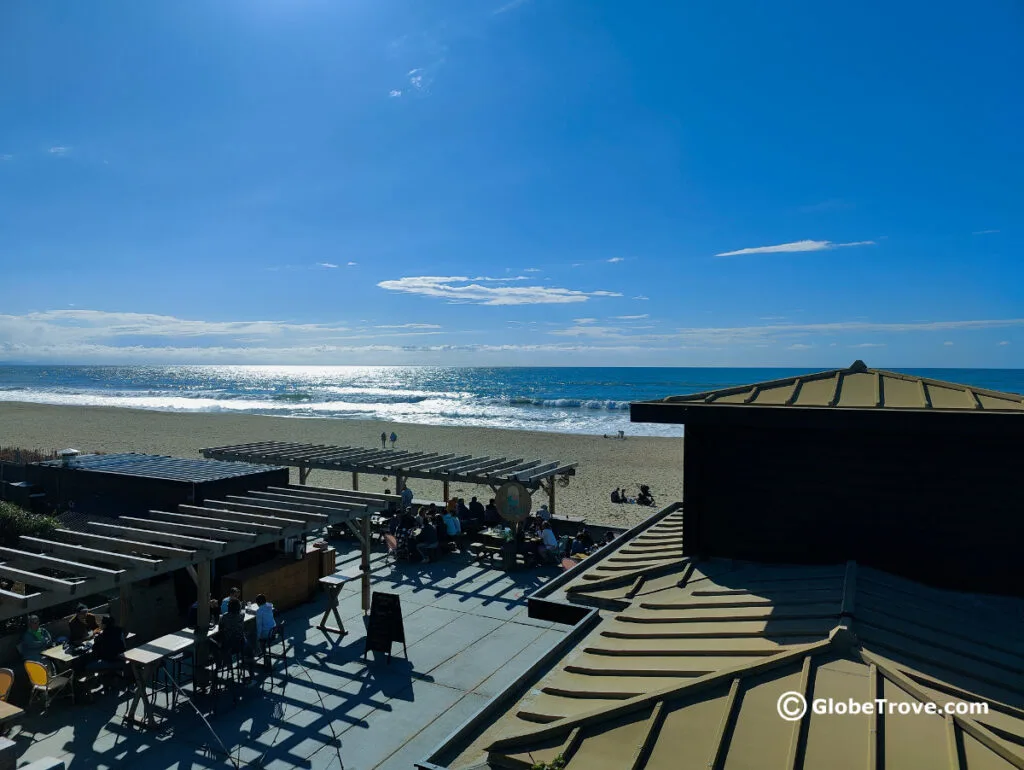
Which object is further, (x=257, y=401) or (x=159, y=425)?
(x=257, y=401)

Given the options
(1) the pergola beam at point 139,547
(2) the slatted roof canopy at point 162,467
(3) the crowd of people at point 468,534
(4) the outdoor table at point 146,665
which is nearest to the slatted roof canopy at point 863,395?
(1) the pergola beam at point 139,547

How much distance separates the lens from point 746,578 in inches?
253

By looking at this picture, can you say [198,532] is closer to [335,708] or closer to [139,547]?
[139,547]

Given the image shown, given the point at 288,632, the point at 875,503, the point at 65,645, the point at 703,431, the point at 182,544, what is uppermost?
the point at 703,431

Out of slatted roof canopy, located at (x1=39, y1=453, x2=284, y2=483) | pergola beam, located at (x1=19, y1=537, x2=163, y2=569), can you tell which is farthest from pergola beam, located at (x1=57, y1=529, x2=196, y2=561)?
slatted roof canopy, located at (x1=39, y1=453, x2=284, y2=483)

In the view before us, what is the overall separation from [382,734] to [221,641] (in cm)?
278

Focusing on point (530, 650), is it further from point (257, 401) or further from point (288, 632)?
point (257, 401)

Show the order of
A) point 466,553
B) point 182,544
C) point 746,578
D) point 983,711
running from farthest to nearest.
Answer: point 466,553
point 182,544
point 746,578
point 983,711

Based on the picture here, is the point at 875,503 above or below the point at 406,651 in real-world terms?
above

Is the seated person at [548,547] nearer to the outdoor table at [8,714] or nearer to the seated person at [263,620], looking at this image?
the seated person at [263,620]

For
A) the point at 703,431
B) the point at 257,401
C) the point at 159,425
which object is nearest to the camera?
the point at 703,431

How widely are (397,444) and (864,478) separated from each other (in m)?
37.7

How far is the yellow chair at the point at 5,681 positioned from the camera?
7793 millimetres

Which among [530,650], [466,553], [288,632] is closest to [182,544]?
[288,632]
